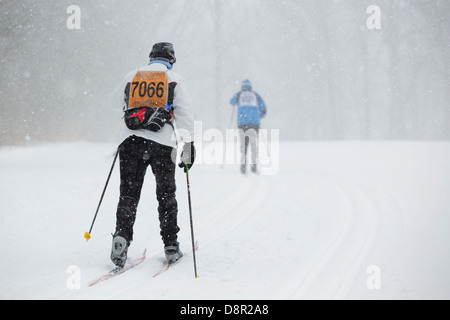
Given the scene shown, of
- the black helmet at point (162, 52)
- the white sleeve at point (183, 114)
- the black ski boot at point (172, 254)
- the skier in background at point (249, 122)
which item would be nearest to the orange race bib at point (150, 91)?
the white sleeve at point (183, 114)

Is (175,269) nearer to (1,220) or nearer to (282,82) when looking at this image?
(1,220)

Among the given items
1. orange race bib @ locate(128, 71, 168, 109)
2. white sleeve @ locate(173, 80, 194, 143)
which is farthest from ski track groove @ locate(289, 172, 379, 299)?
orange race bib @ locate(128, 71, 168, 109)

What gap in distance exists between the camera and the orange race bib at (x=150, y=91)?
133 inches

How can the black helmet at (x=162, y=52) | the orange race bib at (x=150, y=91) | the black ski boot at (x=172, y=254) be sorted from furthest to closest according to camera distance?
the black helmet at (x=162, y=52) → the black ski boot at (x=172, y=254) → the orange race bib at (x=150, y=91)

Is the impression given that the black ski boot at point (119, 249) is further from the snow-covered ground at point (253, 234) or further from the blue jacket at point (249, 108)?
the blue jacket at point (249, 108)

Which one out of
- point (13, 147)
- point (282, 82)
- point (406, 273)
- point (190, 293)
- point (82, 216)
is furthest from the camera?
point (282, 82)

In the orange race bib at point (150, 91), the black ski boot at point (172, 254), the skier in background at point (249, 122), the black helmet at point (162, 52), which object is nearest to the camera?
the orange race bib at point (150, 91)

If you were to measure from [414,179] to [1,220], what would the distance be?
25.6 ft

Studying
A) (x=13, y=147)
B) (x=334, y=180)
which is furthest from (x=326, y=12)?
(x=13, y=147)

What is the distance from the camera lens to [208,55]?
101 feet

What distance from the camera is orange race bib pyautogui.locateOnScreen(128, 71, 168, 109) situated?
3.37 m

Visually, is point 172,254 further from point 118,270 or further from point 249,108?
point 249,108

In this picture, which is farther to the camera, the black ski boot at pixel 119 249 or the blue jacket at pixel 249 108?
the blue jacket at pixel 249 108

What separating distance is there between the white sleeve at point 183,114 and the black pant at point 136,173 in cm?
23
